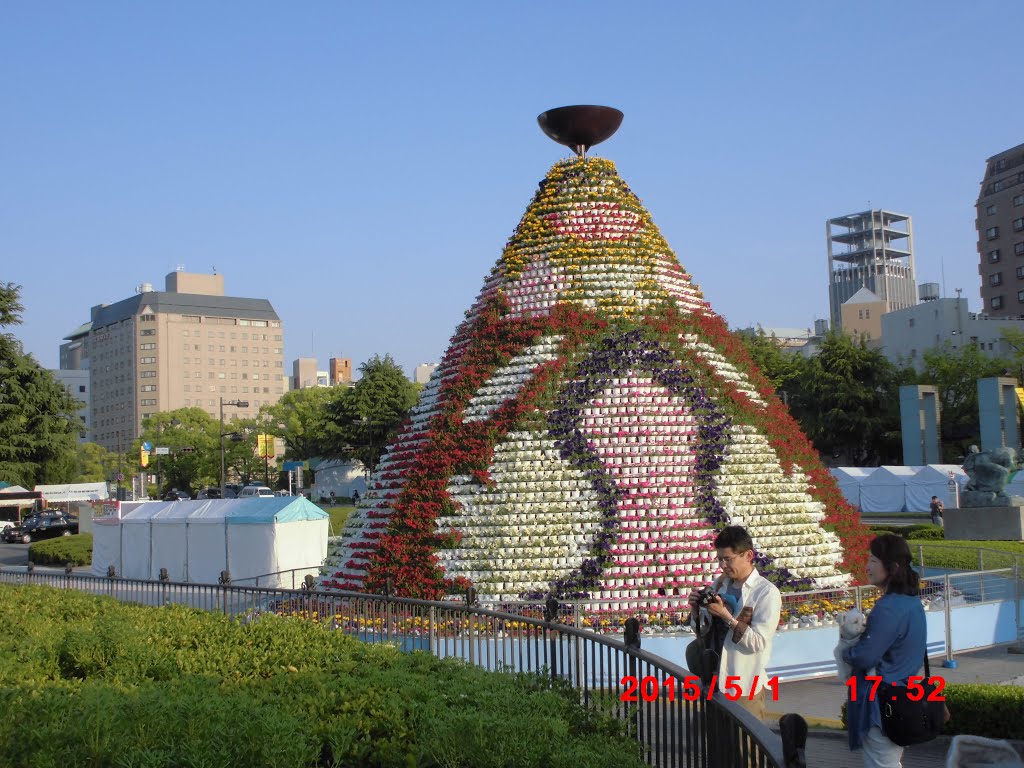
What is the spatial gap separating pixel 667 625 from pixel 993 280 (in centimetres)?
9211

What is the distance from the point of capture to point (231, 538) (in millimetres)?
24859

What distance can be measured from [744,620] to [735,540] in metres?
0.54

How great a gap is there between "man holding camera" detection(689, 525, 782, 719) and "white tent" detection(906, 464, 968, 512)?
40997 mm

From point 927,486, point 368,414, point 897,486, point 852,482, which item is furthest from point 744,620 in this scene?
point 368,414

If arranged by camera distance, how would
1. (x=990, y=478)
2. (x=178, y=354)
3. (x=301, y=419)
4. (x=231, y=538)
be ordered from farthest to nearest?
(x=178, y=354)
(x=301, y=419)
(x=990, y=478)
(x=231, y=538)

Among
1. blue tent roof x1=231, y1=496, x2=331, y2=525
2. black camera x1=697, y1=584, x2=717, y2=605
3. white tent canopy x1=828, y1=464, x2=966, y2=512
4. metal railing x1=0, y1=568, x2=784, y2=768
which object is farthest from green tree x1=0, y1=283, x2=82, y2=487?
black camera x1=697, y1=584, x2=717, y2=605

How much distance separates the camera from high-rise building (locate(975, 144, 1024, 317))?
9031cm

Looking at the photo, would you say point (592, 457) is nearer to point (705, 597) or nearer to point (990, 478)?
point (705, 597)

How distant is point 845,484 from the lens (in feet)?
152

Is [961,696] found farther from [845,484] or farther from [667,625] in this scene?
[845,484]

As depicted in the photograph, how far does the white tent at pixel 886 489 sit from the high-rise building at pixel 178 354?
109 metres

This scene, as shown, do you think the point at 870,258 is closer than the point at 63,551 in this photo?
No

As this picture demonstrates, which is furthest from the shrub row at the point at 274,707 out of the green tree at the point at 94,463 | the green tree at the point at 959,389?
the green tree at the point at 94,463

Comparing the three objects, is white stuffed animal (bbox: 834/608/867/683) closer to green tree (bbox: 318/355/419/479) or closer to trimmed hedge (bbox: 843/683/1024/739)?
trimmed hedge (bbox: 843/683/1024/739)
